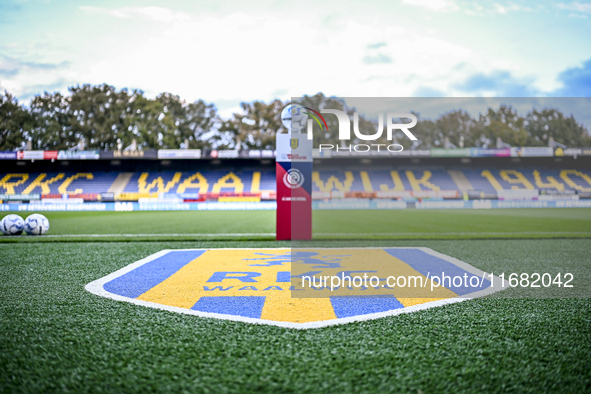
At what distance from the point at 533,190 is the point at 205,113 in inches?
1362

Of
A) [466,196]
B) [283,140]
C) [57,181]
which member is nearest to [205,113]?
[57,181]

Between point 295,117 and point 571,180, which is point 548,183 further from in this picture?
point 295,117

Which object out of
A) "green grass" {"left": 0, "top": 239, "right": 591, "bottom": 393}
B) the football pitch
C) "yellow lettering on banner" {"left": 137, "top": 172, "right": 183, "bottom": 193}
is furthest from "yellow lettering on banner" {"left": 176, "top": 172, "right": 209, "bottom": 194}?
"green grass" {"left": 0, "top": 239, "right": 591, "bottom": 393}

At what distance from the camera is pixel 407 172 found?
30.0 metres

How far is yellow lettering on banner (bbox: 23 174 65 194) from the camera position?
29.0 metres

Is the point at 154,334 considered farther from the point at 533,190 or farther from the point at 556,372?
the point at 533,190

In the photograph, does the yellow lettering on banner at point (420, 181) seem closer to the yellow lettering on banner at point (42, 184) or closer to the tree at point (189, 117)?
the tree at point (189, 117)

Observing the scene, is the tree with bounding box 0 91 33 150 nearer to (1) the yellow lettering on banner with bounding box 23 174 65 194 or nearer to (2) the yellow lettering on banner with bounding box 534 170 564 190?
(1) the yellow lettering on banner with bounding box 23 174 65 194

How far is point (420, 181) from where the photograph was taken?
29469 millimetres

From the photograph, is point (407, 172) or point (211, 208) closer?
point (211, 208)

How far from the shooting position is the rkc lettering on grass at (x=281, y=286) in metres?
2.95

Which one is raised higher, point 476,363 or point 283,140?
point 283,140

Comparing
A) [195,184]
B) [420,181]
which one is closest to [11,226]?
[195,184]

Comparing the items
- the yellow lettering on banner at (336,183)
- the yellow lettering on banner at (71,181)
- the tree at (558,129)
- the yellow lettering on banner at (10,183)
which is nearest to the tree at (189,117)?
the yellow lettering on banner at (71,181)
